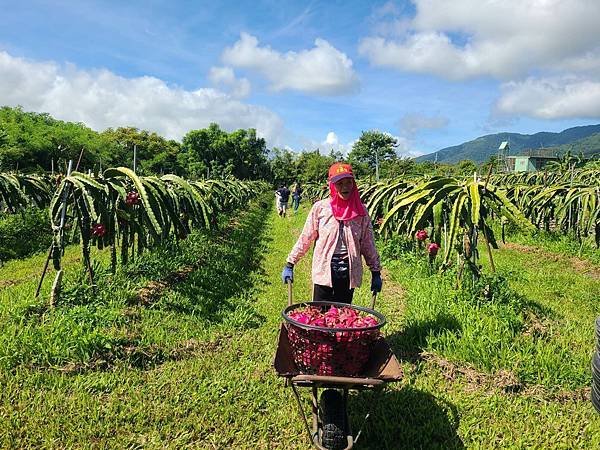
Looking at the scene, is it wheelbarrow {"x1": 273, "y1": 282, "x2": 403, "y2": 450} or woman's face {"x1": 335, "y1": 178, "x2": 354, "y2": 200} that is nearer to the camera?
wheelbarrow {"x1": 273, "y1": 282, "x2": 403, "y2": 450}

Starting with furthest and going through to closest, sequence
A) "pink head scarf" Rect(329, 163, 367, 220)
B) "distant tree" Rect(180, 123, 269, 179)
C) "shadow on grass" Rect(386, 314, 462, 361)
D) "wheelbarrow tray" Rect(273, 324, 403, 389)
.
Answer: "distant tree" Rect(180, 123, 269, 179), "shadow on grass" Rect(386, 314, 462, 361), "pink head scarf" Rect(329, 163, 367, 220), "wheelbarrow tray" Rect(273, 324, 403, 389)

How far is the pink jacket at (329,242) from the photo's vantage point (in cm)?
389

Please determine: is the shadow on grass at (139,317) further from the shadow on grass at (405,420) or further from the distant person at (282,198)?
the distant person at (282,198)

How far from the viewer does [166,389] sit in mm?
3756

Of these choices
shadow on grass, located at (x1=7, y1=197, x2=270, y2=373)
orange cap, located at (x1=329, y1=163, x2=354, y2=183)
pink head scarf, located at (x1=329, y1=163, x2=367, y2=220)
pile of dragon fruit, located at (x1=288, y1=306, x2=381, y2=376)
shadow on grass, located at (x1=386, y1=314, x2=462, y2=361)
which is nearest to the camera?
pile of dragon fruit, located at (x1=288, y1=306, x2=381, y2=376)

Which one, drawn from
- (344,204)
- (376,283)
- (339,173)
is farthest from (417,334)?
(339,173)

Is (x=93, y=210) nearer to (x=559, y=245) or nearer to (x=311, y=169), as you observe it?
(x=559, y=245)

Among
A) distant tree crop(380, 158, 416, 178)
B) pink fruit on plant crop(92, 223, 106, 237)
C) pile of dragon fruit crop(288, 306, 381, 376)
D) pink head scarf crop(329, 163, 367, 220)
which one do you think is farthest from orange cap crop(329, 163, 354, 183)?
distant tree crop(380, 158, 416, 178)

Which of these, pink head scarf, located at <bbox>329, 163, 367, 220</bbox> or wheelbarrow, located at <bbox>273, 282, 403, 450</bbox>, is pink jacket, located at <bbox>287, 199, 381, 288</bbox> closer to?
pink head scarf, located at <bbox>329, 163, 367, 220</bbox>

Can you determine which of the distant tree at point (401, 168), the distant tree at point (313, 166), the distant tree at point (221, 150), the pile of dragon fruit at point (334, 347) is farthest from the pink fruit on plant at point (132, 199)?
the distant tree at point (221, 150)

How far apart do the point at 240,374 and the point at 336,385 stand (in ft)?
5.39

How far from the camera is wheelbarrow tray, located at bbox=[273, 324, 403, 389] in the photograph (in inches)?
102

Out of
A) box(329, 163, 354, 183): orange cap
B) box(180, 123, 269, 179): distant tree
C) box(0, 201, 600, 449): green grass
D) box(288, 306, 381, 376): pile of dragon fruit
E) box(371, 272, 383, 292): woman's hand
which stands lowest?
box(0, 201, 600, 449): green grass

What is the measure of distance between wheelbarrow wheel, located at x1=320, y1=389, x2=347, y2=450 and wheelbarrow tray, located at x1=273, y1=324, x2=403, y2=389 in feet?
0.70
